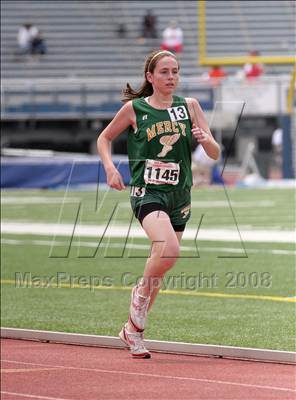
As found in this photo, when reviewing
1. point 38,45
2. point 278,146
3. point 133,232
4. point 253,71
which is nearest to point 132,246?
point 133,232

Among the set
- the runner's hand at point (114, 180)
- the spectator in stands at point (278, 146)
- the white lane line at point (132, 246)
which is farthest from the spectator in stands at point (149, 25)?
the runner's hand at point (114, 180)

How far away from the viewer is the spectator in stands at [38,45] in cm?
2220

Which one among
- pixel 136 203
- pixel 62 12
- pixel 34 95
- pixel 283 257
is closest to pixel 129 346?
pixel 136 203

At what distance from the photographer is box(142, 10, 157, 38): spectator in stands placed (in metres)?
23.1

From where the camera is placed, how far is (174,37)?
22703 millimetres

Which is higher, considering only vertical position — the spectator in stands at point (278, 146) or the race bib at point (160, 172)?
the race bib at point (160, 172)

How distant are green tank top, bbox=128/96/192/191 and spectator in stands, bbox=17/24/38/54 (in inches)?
498

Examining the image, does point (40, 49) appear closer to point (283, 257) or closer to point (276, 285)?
point (283, 257)

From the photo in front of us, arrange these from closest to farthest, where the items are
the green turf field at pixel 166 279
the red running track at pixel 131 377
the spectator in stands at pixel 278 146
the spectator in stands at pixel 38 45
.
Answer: the red running track at pixel 131 377 → the green turf field at pixel 166 279 → the spectator in stands at pixel 38 45 → the spectator in stands at pixel 278 146

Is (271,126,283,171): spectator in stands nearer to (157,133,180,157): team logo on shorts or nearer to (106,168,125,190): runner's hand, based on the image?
(157,133,180,157): team logo on shorts

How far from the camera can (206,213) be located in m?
18.0

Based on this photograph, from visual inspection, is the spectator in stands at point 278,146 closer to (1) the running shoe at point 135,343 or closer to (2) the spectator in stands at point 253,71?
(2) the spectator in stands at point 253,71

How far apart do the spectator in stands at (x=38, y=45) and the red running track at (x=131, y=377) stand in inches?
614

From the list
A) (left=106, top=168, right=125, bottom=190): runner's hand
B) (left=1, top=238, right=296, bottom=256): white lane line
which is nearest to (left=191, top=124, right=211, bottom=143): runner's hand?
(left=106, top=168, right=125, bottom=190): runner's hand
